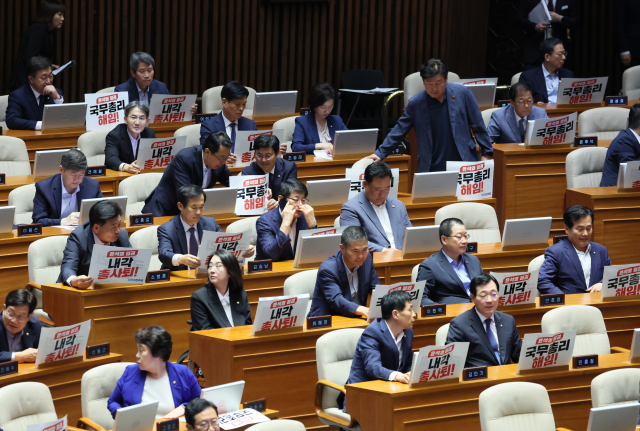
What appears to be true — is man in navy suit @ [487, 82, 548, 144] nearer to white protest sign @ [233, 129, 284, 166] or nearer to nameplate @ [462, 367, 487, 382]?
white protest sign @ [233, 129, 284, 166]

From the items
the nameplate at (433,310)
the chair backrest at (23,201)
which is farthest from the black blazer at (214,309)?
the chair backrest at (23,201)

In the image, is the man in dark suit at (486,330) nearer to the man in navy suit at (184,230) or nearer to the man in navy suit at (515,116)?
the man in navy suit at (184,230)

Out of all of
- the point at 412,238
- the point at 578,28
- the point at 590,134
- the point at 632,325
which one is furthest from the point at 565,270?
the point at 578,28

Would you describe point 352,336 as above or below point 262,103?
below

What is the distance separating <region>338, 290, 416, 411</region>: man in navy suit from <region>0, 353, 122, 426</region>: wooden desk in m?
1.19

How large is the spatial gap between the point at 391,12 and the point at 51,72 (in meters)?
Answer: 3.67

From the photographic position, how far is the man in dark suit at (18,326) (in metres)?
4.75

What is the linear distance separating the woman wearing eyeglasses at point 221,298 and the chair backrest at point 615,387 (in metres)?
1.82

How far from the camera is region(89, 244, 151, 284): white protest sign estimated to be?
503 cm

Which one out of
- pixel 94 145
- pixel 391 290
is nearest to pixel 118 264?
pixel 391 290

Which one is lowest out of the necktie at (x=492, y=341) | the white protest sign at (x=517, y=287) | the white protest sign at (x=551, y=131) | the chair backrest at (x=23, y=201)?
the necktie at (x=492, y=341)

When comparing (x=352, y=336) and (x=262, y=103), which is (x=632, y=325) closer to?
(x=352, y=336)

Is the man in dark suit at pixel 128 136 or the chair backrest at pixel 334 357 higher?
the man in dark suit at pixel 128 136

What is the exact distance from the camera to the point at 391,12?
9.77 metres
